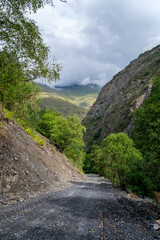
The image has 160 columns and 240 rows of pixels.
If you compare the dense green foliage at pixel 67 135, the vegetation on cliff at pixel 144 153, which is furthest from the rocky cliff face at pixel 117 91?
the vegetation on cliff at pixel 144 153

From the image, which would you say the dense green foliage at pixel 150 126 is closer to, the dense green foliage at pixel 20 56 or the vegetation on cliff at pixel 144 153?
the vegetation on cliff at pixel 144 153

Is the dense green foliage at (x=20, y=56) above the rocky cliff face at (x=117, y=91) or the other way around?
the other way around

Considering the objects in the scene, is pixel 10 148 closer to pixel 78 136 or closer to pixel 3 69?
pixel 3 69

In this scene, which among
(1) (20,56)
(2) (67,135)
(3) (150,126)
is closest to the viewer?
(1) (20,56)

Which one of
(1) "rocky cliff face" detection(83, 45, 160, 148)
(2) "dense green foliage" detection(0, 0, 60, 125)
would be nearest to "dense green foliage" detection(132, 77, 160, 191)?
(2) "dense green foliage" detection(0, 0, 60, 125)

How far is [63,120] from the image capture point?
105 feet

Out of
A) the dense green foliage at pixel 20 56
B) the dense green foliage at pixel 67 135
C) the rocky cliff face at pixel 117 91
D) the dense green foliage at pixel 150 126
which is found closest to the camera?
the dense green foliage at pixel 20 56

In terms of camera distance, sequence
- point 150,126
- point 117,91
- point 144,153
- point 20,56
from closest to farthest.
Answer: point 20,56
point 150,126
point 144,153
point 117,91

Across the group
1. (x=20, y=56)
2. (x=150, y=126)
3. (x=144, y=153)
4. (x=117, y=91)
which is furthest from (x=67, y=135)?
(x=117, y=91)

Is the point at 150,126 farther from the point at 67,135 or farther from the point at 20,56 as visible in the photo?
the point at 67,135

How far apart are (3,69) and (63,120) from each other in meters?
25.8

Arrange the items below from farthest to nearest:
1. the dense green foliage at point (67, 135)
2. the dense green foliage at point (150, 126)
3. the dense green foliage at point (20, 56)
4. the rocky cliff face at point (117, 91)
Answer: the rocky cliff face at point (117, 91)
the dense green foliage at point (67, 135)
the dense green foliage at point (150, 126)
the dense green foliage at point (20, 56)

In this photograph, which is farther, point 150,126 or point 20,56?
point 150,126

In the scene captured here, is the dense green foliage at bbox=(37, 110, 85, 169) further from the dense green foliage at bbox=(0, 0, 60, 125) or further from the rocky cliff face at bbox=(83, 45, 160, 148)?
the rocky cliff face at bbox=(83, 45, 160, 148)
